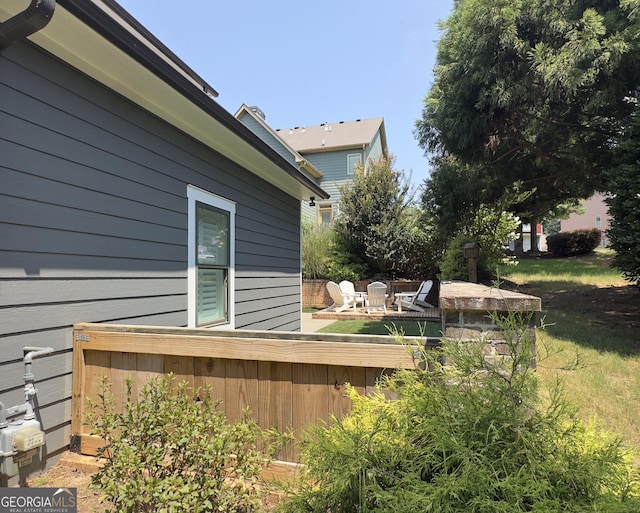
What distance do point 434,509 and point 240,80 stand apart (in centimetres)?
1015

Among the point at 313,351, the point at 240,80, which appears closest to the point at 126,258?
the point at 313,351

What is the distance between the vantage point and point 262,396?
87.6 inches

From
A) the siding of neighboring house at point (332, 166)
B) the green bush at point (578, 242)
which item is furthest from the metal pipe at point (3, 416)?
the green bush at point (578, 242)

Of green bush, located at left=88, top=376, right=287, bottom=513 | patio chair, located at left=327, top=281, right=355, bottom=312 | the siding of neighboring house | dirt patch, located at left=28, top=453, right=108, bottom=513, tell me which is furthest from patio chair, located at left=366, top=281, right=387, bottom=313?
the siding of neighboring house

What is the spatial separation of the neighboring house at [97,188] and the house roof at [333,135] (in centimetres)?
1331

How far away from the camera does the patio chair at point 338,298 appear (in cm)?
1006

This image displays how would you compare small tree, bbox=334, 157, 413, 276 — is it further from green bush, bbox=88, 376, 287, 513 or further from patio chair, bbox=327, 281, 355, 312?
green bush, bbox=88, 376, 287, 513

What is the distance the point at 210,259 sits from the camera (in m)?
4.47

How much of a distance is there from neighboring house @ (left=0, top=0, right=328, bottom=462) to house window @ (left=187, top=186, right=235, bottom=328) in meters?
0.02

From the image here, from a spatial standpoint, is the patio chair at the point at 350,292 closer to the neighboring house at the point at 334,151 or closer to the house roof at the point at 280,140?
the neighboring house at the point at 334,151

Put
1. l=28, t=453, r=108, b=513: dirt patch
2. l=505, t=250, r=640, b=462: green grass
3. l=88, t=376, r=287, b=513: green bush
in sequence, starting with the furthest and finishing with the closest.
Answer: l=505, t=250, r=640, b=462: green grass → l=28, t=453, r=108, b=513: dirt patch → l=88, t=376, r=287, b=513: green bush

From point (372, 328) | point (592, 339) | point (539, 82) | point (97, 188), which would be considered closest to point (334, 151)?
point (372, 328)

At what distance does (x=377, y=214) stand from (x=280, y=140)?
6.70 meters

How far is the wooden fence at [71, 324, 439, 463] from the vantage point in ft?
6.64
